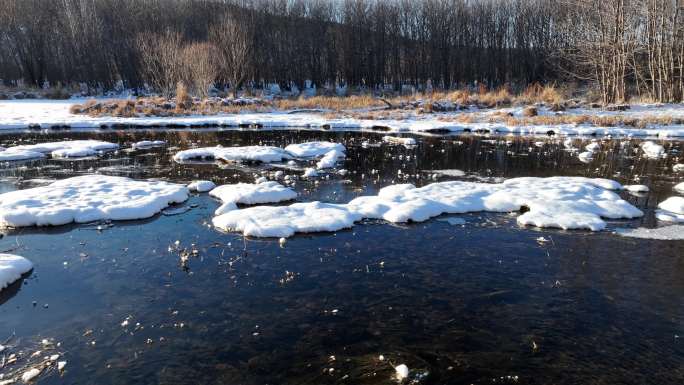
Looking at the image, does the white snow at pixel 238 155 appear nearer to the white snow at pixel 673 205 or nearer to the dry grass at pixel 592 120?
the white snow at pixel 673 205

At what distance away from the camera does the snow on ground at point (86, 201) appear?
9.68m

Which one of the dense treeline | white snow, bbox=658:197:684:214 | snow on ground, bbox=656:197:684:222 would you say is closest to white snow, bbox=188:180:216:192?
snow on ground, bbox=656:197:684:222

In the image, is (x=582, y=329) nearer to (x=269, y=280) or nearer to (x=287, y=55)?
(x=269, y=280)

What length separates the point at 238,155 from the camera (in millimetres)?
17031

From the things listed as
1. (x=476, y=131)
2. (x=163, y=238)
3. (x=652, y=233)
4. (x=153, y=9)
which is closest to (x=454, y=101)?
(x=476, y=131)

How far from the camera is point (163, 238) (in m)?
8.94

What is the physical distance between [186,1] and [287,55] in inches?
658

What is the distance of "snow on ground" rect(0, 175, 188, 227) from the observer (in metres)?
9.68

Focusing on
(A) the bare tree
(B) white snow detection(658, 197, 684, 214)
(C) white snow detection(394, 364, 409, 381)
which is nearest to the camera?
(C) white snow detection(394, 364, 409, 381)

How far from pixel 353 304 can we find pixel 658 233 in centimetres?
636

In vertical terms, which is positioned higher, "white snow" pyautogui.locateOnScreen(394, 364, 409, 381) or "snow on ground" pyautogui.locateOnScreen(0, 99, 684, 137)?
"snow on ground" pyautogui.locateOnScreen(0, 99, 684, 137)

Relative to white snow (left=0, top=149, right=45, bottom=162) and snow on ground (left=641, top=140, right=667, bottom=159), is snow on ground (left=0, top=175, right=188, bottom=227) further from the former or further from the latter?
snow on ground (left=641, top=140, right=667, bottom=159)

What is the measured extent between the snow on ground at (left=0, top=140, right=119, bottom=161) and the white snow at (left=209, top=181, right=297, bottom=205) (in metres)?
9.37

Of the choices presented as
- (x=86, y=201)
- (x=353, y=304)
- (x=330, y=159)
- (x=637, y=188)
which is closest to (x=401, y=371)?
(x=353, y=304)
